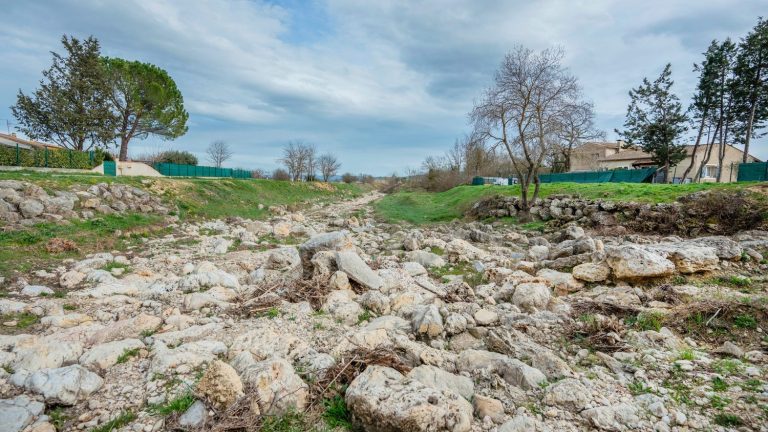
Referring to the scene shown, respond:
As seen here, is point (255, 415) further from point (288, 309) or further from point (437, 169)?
point (437, 169)

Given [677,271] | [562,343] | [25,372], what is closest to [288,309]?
[25,372]

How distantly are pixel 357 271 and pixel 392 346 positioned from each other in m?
2.74

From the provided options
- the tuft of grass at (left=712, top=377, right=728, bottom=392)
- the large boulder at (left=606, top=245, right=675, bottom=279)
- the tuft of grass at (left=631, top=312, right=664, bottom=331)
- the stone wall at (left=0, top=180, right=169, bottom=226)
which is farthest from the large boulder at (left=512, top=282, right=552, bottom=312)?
the stone wall at (left=0, top=180, right=169, bottom=226)

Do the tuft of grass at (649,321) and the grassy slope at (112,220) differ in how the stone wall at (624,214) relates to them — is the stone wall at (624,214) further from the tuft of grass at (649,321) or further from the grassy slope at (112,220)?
the grassy slope at (112,220)

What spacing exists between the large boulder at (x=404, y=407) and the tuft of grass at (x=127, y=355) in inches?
108

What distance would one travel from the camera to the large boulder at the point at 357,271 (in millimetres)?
7008

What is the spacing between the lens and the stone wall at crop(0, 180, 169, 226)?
11422mm

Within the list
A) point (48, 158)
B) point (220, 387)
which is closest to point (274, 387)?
point (220, 387)

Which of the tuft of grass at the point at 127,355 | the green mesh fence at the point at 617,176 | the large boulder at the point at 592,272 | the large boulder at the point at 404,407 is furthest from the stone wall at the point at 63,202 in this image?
the green mesh fence at the point at 617,176

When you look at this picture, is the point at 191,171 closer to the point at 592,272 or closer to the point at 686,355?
the point at 592,272

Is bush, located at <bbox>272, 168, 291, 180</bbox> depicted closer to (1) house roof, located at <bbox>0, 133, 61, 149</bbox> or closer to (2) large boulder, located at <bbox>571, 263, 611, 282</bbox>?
(1) house roof, located at <bbox>0, 133, 61, 149</bbox>

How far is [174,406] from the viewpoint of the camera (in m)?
3.46

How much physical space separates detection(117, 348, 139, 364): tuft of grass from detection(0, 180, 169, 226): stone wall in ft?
33.4

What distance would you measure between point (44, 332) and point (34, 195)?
33.5 feet
